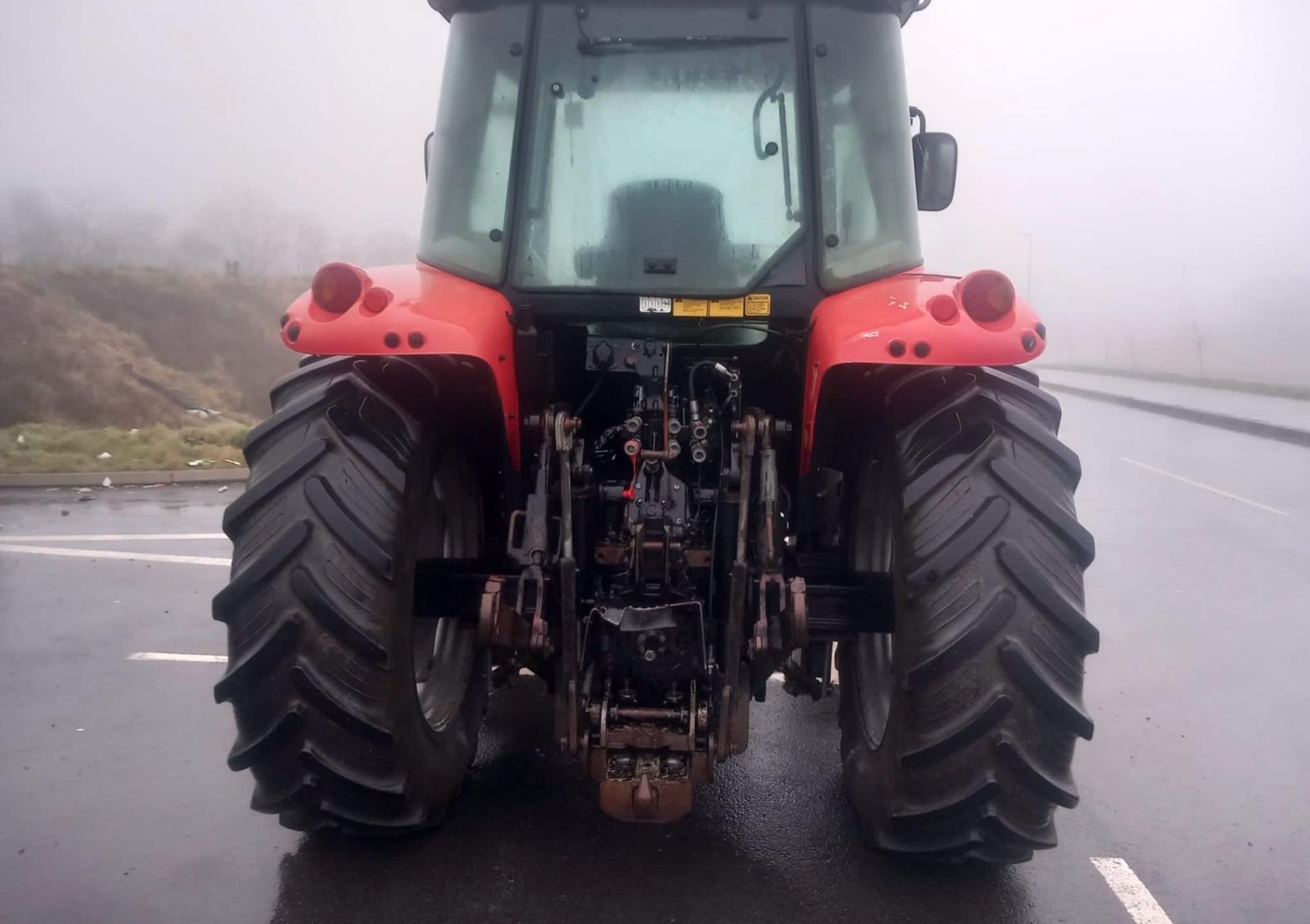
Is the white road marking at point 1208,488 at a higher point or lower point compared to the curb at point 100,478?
lower

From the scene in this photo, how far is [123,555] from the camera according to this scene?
7.67 meters

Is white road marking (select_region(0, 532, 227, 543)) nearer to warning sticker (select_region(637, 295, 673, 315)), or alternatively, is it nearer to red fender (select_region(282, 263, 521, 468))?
red fender (select_region(282, 263, 521, 468))

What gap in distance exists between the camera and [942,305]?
284cm

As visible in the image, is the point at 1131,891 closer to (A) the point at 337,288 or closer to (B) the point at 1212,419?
(A) the point at 337,288

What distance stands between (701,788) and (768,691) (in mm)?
1116

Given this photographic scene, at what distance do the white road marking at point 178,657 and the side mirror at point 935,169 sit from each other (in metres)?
4.02

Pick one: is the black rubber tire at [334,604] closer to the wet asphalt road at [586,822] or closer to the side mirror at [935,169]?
the wet asphalt road at [586,822]

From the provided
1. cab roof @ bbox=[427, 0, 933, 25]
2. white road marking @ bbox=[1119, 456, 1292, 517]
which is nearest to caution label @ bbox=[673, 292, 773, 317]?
cab roof @ bbox=[427, 0, 933, 25]

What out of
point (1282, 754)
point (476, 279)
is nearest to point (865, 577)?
point (476, 279)

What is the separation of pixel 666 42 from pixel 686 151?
0.35m

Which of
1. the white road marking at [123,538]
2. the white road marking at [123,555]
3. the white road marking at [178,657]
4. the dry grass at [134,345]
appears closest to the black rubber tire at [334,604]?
the white road marking at [178,657]

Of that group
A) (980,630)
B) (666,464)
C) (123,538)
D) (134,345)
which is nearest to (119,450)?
(123,538)

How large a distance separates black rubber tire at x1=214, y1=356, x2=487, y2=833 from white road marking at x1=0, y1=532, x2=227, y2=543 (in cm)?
588

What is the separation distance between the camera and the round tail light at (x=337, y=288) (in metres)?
2.89
